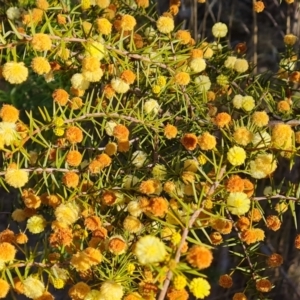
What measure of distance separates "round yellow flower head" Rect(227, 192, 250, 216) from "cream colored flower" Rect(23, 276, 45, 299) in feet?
0.73

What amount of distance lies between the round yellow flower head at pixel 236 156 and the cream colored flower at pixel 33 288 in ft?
0.82

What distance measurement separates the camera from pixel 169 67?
0.75 m

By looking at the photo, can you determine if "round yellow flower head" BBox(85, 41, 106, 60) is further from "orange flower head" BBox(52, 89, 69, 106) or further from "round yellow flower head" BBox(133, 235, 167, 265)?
"round yellow flower head" BBox(133, 235, 167, 265)

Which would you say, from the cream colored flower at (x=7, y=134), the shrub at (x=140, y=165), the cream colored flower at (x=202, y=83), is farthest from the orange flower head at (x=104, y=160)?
the cream colored flower at (x=202, y=83)

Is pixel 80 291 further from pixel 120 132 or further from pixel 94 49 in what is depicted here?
pixel 94 49

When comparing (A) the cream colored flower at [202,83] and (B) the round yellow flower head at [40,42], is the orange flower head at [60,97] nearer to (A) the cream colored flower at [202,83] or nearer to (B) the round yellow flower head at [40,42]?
(B) the round yellow flower head at [40,42]

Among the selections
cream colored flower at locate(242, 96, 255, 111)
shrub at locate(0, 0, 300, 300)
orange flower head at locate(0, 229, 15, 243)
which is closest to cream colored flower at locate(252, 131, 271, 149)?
shrub at locate(0, 0, 300, 300)

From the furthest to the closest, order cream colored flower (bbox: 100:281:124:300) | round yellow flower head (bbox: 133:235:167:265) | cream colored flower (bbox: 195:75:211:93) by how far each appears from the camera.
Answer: cream colored flower (bbox: 195:75:211:93), cream colored flower (bbox: 100:281:124:300), round yellow flower head (bbox: 133:235:167:265)

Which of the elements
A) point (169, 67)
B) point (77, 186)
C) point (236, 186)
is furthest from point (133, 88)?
point (236, 186)

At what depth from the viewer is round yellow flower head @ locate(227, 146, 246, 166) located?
0.58 m

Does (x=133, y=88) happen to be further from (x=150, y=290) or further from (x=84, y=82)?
(x=150, y=290)

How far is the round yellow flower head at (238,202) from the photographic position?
0.58 m

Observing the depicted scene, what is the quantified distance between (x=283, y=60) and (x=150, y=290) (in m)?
0.48

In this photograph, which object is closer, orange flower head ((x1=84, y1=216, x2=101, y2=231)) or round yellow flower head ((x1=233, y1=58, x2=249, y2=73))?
orange flower head ((x1=84, y1=216, x2=101, y2=231))
